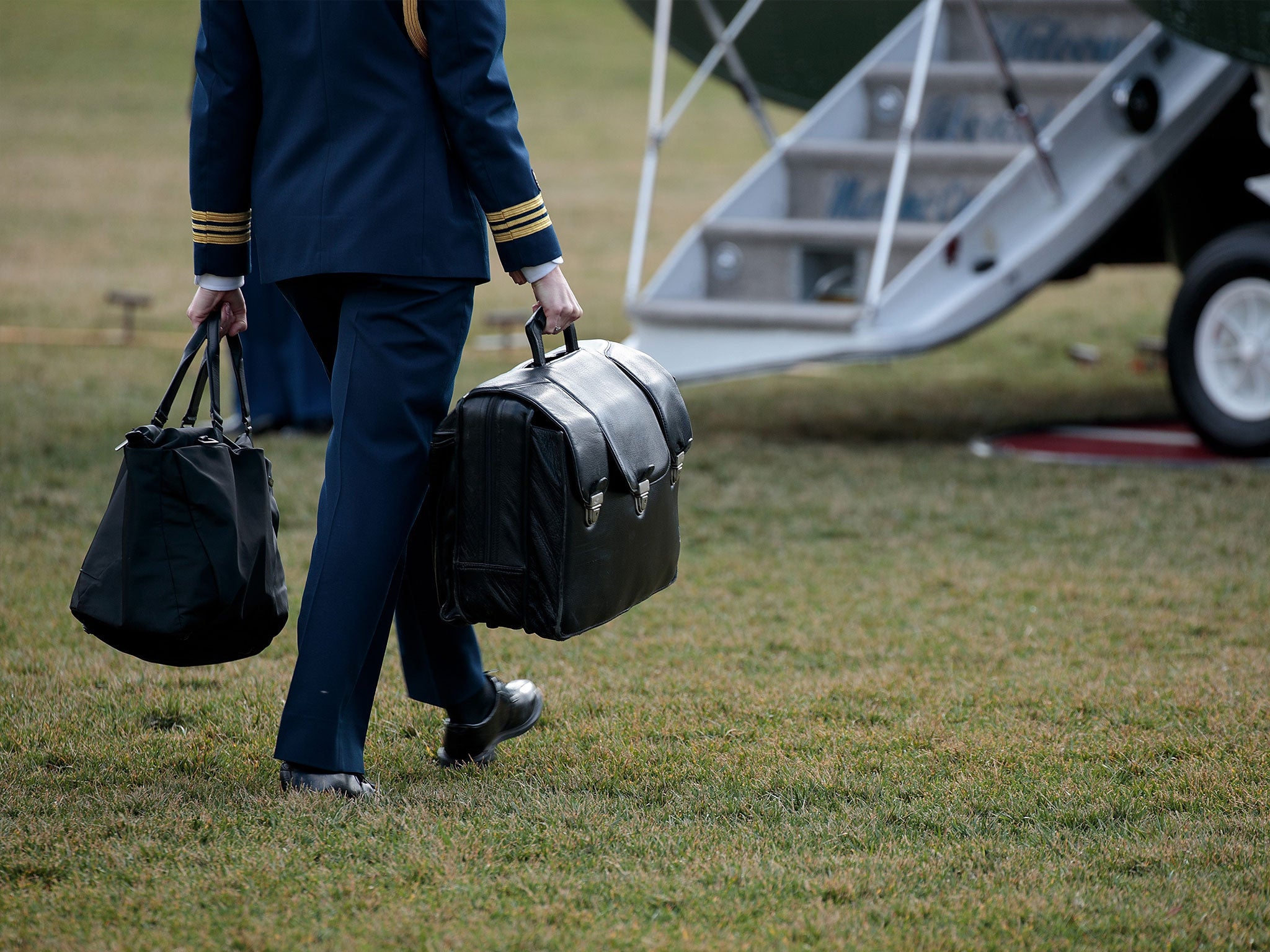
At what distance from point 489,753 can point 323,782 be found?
17.3 inches

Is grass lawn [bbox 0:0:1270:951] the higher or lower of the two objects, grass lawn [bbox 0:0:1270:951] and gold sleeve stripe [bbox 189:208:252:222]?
the lower

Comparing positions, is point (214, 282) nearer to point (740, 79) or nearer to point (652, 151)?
point (652, 151)

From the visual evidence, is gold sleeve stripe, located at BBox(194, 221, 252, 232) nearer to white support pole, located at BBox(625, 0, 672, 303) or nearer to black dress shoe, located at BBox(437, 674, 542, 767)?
black dress shoe, located at BBox(437, 674, 542, 767)

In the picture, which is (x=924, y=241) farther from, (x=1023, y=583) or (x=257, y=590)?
(x=257, y=590)

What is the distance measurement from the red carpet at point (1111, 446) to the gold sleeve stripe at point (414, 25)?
14.1ft

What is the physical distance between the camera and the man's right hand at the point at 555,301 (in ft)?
9.62

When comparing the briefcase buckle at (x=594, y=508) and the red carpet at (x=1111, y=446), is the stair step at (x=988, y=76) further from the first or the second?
the briefcase buckle at (x=594, y=508)

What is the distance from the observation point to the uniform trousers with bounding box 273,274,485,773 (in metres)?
2.90

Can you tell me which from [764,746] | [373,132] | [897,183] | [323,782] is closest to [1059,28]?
[897,183]

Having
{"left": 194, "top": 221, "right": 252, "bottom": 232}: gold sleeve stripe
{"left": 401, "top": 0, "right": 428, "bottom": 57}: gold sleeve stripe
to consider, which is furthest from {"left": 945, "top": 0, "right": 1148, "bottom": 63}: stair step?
{"left": 194, "top": 221, "right": 252, "bottom": 232}: gold sleeve stripe

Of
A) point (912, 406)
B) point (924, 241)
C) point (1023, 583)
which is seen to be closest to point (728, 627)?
point (1023, 583)

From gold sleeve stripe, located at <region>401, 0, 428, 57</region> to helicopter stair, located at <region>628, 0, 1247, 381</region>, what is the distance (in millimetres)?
3781

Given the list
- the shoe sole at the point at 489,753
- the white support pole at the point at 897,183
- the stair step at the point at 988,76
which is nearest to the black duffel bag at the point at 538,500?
the shoe sole at the point at 489,753

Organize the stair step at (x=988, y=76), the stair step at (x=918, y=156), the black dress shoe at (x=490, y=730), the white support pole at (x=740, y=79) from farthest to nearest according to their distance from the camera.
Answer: the white support pole at (x=740, y=79), the stair step at (x=988, y=76), the stair step at (x=918, y=156), the black dress shoe at (x=490, y=730)
